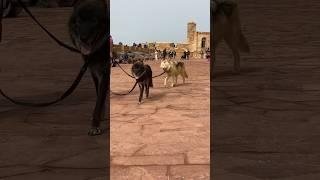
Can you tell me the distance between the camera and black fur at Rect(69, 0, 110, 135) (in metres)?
2.59

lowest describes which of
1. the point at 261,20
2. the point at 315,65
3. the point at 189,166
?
the point at 189,166

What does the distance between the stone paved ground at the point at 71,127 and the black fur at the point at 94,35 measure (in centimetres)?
22

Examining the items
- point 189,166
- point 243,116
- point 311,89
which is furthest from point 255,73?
point 189,166

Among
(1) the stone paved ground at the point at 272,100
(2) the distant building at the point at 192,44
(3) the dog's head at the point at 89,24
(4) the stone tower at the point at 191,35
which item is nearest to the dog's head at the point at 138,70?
(1) the stone paved ground at the point at 272,100

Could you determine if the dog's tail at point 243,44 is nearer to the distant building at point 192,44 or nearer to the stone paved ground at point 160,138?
the stone paved ground at point 160,138

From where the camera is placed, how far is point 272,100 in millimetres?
4543

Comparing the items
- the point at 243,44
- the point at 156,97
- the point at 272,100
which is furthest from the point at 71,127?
the point at 243,44

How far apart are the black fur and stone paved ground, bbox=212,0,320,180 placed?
0.74m

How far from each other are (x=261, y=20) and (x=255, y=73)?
2004 mm

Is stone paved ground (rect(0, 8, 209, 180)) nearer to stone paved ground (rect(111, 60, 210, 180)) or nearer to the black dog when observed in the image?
stone paved ground (rect(111, 60, 210, 180))

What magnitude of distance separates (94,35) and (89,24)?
63 millimetres

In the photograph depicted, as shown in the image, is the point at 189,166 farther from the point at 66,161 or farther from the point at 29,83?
the point at 29,83

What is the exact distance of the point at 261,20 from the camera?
26.7 ft

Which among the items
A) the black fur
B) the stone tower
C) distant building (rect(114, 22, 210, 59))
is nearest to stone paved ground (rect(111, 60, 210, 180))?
the black fur
